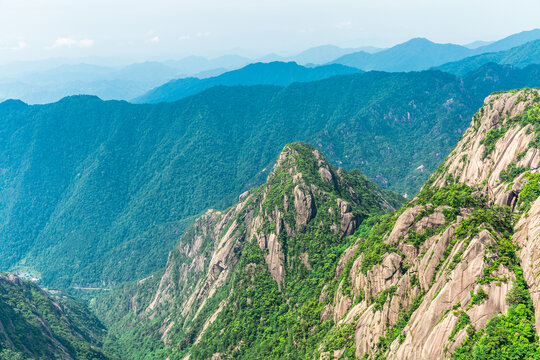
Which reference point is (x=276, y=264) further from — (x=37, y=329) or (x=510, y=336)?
(x=37, y=329)

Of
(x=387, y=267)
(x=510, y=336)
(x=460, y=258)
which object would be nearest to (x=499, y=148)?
(x=387, y=267)

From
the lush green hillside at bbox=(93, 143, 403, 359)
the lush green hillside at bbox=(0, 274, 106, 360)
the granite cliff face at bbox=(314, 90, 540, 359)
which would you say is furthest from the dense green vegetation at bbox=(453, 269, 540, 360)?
the lush green hillside at bbox=(0, 274, 106, 360)

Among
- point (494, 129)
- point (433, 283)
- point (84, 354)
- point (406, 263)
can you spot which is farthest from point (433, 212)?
point (84, 354)

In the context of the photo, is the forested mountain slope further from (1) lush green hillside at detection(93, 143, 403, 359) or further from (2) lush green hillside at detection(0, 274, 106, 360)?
(2) lush green hillside at detection(0, 274, 106, 360)

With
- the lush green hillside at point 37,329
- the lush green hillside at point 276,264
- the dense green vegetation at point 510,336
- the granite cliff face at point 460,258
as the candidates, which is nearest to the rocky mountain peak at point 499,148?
the granite cliff face at point 460,258

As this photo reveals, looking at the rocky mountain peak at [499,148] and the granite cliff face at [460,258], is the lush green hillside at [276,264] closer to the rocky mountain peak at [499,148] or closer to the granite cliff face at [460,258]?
the granite cliff face at [460,258]
